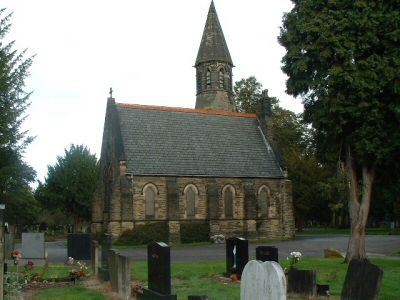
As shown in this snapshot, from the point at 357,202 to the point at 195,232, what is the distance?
18723mm

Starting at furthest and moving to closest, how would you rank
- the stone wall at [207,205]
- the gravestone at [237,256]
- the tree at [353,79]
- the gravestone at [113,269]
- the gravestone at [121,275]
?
the stone wall at [207,205] → the tree at [353,79] → the gravestone at [237,256] → the gravestone at [113,269] → the gravestone at [121,275]

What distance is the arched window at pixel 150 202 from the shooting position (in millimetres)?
36281

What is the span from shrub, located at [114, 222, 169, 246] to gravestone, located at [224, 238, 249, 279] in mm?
19097

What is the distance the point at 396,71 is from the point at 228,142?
24.9m

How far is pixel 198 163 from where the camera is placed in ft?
127

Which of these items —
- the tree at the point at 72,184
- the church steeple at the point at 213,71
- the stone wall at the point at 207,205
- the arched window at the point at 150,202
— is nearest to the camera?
the stone wall at the point at 207,205

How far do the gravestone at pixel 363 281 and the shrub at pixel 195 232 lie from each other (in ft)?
92.1

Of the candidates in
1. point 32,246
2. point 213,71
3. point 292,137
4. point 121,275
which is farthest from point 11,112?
point 292,137

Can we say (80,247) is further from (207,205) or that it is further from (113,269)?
(207,205)

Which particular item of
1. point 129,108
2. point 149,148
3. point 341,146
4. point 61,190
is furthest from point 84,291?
point 61,190

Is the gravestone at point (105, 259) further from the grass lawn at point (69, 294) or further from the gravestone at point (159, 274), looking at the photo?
the gravestone at point (159, 274)

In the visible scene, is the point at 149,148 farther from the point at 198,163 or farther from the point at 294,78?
the point at 294,78

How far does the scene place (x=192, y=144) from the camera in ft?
130

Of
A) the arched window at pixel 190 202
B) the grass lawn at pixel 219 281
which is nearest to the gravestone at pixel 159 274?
the grass lawn at pixel 219 281
